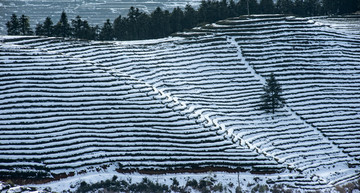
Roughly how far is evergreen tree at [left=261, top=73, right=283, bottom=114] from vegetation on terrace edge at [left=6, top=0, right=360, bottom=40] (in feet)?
100

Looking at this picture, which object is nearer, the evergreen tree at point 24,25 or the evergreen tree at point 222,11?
the evergreen tree at point 24,25

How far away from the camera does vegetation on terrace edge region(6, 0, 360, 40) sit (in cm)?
7556

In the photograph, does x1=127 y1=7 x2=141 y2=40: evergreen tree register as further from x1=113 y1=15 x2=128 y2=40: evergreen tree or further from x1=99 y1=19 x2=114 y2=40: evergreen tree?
x1=99 y1=19 x2=114 y2=40: evergreen tree

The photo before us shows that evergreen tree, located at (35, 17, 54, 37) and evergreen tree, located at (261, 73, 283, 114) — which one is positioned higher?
evergreen tree, located at (35, 17, 54, 37)

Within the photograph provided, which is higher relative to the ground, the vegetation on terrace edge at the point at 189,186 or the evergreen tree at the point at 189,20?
the evergreen tree at the point at 189,20

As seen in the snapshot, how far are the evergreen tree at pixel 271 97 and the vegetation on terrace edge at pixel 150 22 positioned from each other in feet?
100

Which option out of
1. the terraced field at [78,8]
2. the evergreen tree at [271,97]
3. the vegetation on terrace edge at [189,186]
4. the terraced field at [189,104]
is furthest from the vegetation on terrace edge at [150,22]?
the vegetation on terrace edge at [189,186]

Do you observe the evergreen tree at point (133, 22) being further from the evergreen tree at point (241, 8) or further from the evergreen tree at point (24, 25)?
the evergreen tree at point (241, 8)

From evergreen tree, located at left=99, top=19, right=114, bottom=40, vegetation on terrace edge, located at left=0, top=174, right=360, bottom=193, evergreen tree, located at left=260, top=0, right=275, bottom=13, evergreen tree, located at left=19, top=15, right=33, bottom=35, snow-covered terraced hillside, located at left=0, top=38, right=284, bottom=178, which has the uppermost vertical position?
evergreen tree, located at left=260, top=0, right=275, bottom=13

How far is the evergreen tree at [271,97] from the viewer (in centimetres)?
5150

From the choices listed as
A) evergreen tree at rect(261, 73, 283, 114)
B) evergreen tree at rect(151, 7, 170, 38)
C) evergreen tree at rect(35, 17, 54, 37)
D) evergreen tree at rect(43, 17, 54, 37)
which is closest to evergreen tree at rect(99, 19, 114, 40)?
evergreen tree at rect(151, 7, 170, 38)

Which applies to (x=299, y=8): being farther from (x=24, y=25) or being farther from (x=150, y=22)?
(x=24, y=25)

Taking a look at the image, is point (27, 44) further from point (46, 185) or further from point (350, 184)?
point (350, 184)

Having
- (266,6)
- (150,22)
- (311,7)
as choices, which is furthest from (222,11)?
(311,7)
